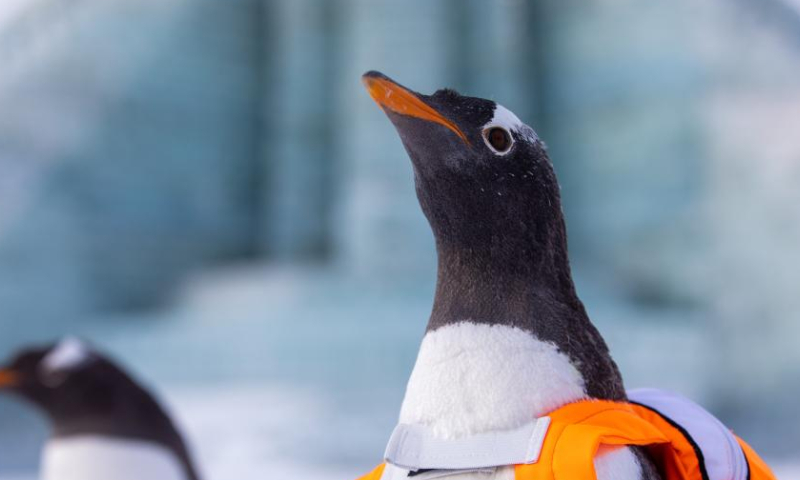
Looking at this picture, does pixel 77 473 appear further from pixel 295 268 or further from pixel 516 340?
pixel 295 268

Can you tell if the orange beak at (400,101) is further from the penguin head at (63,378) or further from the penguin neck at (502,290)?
the penguin head at (63,378)

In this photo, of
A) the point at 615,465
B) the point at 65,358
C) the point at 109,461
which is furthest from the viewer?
the point at 65,358

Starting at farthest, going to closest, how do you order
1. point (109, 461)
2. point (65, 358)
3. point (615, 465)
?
1. point (65, 358)
2. point (109, 461)
3. point (615, 465)

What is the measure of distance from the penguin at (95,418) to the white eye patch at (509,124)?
878mm

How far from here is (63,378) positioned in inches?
50.4

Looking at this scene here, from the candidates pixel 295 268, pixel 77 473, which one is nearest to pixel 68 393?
pixel 77 473

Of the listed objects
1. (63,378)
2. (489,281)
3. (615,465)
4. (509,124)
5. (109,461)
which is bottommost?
(109,461)

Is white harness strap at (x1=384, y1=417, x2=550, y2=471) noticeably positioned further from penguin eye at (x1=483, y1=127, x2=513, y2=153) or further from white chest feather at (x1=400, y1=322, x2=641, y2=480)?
penguin eye at (x1=483, y1=127, x2=513, y2=153)

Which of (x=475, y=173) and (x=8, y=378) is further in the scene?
(x=8, y=378)

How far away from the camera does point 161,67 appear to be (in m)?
4.77

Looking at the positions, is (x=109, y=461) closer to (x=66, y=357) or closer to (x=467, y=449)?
(x=66, y=357)

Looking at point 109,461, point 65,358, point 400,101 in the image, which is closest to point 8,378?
point 65,358

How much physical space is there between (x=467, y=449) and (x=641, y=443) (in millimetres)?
107

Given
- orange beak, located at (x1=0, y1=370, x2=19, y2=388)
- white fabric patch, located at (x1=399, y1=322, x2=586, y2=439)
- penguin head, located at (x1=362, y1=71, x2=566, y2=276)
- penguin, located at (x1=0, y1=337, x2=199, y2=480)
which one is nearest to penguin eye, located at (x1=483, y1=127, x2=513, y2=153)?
penguin head, located at (x1=362, y1=71, x2=566, y2=276)
